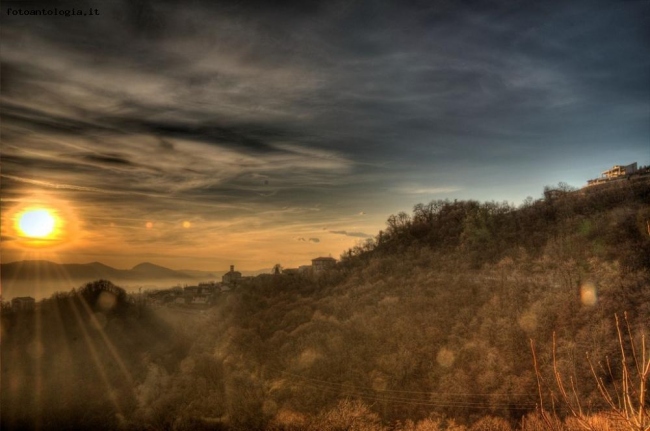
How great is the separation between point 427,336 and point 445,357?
2.29 metres

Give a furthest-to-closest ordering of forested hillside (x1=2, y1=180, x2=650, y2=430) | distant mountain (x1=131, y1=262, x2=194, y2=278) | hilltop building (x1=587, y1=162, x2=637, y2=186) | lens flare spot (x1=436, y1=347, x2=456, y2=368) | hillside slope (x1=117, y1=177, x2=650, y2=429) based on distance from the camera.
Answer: distant mountain (x1=131, y1=262, x2=194, y2=278) < hilltop building (x1=587, y1=162, x2=637, y2=186) < lens flare spot (x1=436, y1=347, x2=456, y2=368) < hillside slope (x1=117, y1=177, x2=650, y2=429) < forested hillside (x1=2, y1=180, x2=650, y2=430)

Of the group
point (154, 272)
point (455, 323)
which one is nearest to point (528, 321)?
point (455, 323)

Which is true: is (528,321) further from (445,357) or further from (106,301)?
(106,301)

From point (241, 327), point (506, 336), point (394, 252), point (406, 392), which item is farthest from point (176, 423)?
point (394, 252)

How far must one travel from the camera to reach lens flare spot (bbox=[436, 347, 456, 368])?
21.5 metres

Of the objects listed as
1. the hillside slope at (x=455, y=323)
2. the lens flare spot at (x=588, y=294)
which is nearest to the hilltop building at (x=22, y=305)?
the hillside slope at (x=455, y=323)

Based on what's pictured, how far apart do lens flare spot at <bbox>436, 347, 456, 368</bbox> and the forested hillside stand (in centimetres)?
12

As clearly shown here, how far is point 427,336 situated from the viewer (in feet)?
79.0

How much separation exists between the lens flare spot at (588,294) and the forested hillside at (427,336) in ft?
0.35

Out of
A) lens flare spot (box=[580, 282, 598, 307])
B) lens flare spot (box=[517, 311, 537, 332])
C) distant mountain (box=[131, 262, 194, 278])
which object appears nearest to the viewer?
lens flare spot (box=[580, 282, 598, 307])

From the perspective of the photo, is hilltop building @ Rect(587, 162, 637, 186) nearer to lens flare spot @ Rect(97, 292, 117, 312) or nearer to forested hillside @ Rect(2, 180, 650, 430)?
forested hillside @ Rect(2, 180, 650, 430)

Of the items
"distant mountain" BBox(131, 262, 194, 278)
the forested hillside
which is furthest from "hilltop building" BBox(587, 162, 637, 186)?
"distant mountain" BBox(131, 262, 194, 278)

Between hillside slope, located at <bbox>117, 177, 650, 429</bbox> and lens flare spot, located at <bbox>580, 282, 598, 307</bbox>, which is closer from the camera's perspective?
hillside slope, located at <bbox>117, 177, 650, 429</bbox>

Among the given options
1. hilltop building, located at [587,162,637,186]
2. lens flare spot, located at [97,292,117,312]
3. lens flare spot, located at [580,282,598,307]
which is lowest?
lens flare spot, located at [580,282,598,307]
